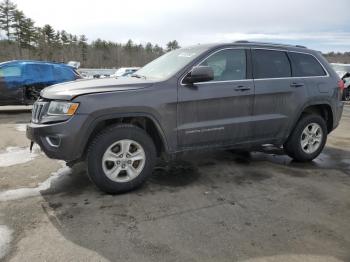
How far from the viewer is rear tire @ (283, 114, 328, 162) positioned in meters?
5.64

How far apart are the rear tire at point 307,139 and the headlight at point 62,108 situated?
346 cm

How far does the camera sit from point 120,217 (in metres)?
3.62

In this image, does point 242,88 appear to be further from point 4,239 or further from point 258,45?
point 4,239

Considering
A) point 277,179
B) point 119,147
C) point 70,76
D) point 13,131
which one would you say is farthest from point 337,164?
point 70,76

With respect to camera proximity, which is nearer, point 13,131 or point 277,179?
point 277,179

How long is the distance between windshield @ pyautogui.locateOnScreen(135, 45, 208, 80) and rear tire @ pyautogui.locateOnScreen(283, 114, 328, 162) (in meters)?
2.09

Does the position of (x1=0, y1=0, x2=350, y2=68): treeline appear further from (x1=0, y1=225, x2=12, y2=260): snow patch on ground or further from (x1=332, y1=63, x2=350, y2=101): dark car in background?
(x1=0, y1=225, x2=12, y2=260): snow patch on ground

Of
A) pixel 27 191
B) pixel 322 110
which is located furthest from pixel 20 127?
pixel 322 110

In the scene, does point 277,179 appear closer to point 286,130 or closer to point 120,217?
point 286,130

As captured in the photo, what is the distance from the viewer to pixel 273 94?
5.15 m

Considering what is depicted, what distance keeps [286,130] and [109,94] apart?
2904mm

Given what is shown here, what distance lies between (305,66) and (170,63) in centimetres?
226

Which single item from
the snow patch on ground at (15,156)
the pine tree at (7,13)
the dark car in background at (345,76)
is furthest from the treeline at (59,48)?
the snow patch on ground at (15,156)

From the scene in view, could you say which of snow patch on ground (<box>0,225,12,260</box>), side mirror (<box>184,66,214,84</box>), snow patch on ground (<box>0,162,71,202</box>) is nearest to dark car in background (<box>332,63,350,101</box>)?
side mirror (<box>184,66,214,84</box>)
